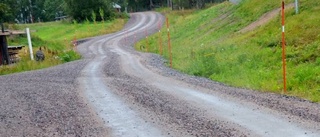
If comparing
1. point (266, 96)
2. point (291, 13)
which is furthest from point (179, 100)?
point (291, 13)

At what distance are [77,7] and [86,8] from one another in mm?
1459

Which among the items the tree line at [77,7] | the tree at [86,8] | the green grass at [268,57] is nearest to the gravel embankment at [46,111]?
the green grass at [268,57]

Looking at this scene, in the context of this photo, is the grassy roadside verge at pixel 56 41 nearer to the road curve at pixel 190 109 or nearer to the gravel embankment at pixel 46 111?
the gravel embankment at pixel 46 111

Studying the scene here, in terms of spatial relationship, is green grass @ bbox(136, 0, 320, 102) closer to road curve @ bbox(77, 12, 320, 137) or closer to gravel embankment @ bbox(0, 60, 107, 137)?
road curve @ bbox(77, 12, 320, 137)

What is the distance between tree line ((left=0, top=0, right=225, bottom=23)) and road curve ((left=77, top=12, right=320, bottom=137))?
160 feet

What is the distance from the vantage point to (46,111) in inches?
372

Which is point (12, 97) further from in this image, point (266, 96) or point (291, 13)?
point (291, 13)

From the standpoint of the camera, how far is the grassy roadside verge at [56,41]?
2259 cm

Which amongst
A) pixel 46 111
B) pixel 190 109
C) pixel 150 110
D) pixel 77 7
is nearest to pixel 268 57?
pixel 190 109

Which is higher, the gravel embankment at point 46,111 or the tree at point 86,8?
the tree at point 86,8

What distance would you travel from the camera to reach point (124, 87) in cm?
1238

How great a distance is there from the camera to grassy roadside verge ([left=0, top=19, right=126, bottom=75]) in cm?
2259

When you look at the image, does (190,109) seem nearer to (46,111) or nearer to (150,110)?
(150,110)

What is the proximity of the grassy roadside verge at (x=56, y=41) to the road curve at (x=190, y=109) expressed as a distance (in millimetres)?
10065
